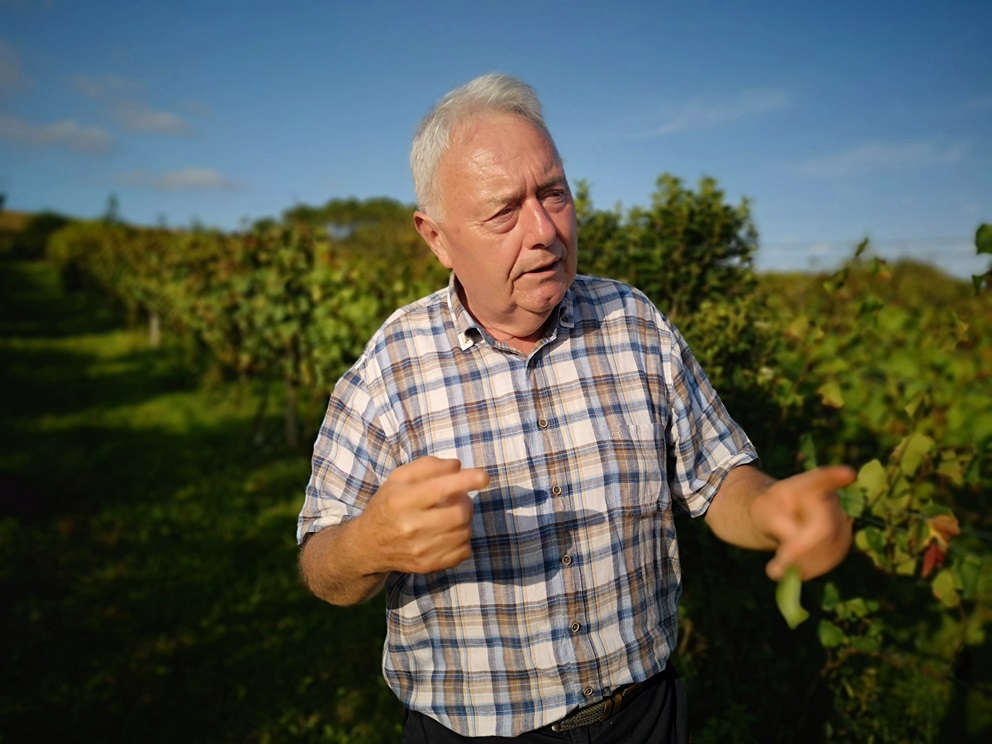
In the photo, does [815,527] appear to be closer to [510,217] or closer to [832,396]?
[510,217]

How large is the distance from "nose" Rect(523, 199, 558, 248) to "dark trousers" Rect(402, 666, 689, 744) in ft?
3.58

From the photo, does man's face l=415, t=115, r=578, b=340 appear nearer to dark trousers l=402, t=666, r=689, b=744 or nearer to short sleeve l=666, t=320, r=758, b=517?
short sleeve l=666, t=320, r=758, b=517

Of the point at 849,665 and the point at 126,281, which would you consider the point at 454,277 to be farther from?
the point at 126,281

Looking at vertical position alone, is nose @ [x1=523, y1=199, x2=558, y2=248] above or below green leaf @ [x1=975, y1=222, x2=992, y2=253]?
above

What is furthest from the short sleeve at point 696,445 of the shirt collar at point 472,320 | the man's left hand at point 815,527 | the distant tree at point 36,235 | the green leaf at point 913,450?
the distant tree at point 36,235

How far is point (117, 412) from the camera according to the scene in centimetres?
905

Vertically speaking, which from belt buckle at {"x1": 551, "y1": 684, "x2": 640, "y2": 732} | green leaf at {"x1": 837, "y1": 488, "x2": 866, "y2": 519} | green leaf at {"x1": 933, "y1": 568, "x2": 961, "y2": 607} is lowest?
green leaf at {"x1": 933, "y1": 568, "x2": 961, "y2": 607}

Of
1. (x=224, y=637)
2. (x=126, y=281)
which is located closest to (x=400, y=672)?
(x=224, y=637)

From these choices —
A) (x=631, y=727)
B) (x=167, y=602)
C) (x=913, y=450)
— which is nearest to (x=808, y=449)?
(x=913, y=450)

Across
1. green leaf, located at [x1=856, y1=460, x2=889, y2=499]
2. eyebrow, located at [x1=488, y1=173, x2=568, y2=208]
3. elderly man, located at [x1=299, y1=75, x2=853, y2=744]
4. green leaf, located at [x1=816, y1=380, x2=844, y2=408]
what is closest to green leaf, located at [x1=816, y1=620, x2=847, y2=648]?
green leaf, located at [x1=856, y1=460, x2=889, y2=499]

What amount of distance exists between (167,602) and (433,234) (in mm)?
3557

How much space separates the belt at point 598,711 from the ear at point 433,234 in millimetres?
1097

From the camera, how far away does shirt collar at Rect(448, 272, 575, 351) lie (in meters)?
1.59

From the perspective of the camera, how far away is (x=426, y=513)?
1109 mm
